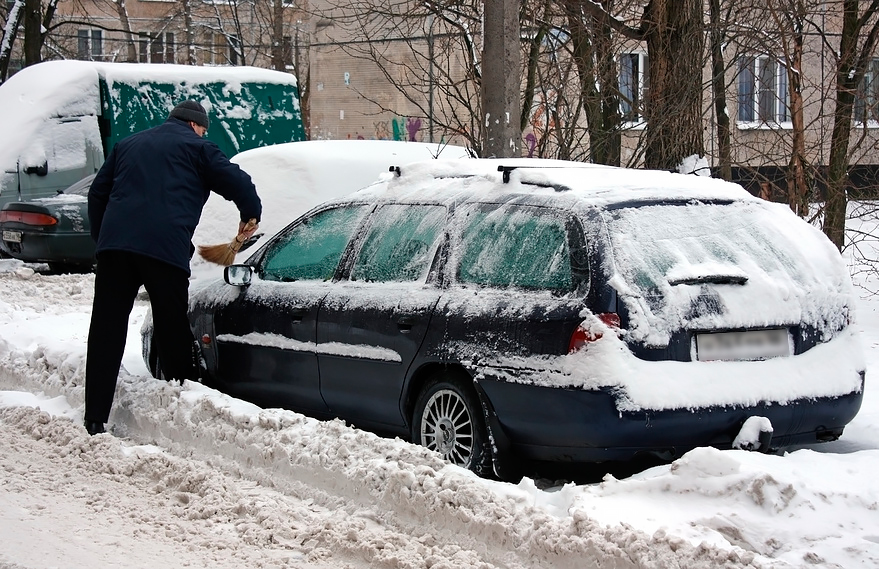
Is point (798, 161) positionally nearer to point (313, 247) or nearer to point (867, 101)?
point (867, 101)

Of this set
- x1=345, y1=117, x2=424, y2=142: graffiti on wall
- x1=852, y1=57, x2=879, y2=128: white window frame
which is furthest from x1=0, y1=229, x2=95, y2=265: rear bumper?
x1=345, y1=117, x2=424, y2=142: graffiti on wall

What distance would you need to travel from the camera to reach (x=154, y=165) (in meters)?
6.45

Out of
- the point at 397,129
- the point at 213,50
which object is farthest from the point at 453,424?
the point at 213,50

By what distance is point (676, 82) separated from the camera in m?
10.9

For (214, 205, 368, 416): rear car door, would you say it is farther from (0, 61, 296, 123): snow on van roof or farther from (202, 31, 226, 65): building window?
(202, 31, 226, 65): building window

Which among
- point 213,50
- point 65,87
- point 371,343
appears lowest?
point 371,343

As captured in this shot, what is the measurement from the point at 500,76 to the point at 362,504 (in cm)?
521

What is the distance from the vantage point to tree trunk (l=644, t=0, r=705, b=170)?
1082cm

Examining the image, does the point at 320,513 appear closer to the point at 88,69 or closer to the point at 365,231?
the point at 365,231

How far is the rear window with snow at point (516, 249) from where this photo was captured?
5.09m

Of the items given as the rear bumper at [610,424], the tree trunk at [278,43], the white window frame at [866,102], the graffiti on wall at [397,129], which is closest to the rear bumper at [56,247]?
the white window frame at [866,102]

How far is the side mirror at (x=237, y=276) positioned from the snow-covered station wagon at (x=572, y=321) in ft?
1.14

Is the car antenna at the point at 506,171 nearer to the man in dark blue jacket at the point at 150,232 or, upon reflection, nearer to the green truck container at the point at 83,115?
the man in dark blue jacket at the point at 150,232

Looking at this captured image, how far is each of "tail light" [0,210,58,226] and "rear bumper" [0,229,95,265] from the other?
145mm
